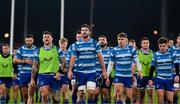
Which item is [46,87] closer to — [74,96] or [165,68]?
[74,96]

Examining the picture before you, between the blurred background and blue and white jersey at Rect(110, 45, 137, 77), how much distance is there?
44.1 ft

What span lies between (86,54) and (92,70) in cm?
39

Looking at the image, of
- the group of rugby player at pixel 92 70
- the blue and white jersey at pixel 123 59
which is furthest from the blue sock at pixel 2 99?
the blue and white jersey at pixel 123 59

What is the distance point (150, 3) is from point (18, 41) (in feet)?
23.0

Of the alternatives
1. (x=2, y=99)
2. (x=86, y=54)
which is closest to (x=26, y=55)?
(x=2, y=99)

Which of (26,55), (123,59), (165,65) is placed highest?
(26,55)

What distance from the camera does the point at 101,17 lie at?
2789 cm

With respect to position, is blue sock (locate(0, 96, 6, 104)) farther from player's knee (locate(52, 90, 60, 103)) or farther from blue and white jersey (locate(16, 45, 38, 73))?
player's knee (locate(52, 90, 60, 103))

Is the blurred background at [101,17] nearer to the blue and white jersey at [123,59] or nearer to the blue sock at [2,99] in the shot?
the blue sock at [2,99]

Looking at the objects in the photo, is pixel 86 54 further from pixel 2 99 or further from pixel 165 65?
pixel 2 99

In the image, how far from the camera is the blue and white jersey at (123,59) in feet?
45.4

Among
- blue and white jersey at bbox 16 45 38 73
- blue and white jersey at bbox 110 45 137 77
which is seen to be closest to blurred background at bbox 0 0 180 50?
blue and white jersey at bbox 16 45 38 73

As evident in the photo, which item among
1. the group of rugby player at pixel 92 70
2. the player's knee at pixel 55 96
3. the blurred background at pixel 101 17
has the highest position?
the blurred background at pixel 101 17

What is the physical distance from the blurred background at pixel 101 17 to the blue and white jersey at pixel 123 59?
13.5 metres
